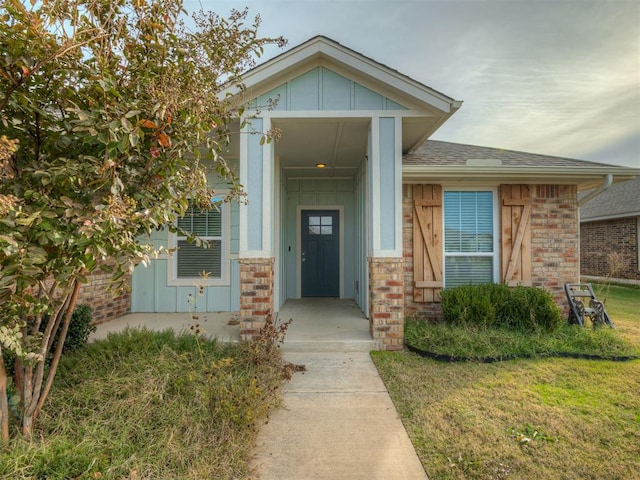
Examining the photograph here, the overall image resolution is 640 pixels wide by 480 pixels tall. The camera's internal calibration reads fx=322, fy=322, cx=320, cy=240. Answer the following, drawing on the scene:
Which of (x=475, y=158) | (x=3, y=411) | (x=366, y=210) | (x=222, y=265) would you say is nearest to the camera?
(x=3, y=411)

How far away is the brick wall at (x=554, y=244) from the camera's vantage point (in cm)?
581

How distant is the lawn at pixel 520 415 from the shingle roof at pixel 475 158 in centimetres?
330

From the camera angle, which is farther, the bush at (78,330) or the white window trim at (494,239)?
the white window trim at (494,239)

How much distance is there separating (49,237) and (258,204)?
2.95 meters

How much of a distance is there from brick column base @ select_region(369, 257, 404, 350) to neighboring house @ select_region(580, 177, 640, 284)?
11029 mm

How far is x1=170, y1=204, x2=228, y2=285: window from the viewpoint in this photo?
6.36 metres

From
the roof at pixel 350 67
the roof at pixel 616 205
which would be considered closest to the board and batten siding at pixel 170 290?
the roof at pixel 350 67

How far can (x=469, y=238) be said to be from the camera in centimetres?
589

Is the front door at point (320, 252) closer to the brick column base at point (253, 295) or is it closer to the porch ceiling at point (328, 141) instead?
the porch ceiling at point (328, 141)

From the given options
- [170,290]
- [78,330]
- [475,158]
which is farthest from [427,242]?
[78,330]

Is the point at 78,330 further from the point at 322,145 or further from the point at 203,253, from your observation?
the point at 322,145

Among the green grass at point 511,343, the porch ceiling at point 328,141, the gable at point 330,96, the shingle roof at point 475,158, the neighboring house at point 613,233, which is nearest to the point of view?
the green grass at point 511,343

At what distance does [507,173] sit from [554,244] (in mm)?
1679

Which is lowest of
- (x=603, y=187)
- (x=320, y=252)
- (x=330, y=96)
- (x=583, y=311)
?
(x=583, y=311)
